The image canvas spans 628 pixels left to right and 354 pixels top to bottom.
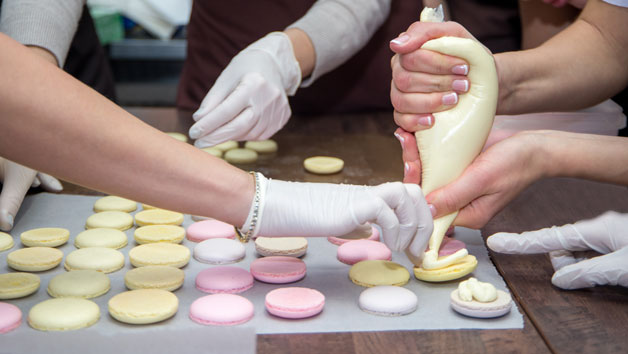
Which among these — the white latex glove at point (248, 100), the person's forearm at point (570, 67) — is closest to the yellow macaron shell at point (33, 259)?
the white latex glove at point (248, 100)

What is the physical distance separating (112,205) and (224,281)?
568 millimetres

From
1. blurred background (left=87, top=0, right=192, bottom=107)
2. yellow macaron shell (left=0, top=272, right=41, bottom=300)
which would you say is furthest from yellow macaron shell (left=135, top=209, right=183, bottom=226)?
blurred background (left=87, top=0, right=192, bottom=107)

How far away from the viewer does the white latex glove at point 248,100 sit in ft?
6.11

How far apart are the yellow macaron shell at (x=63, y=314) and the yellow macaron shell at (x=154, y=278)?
0.11 meters

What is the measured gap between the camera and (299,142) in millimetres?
2324

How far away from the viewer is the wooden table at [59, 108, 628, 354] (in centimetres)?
114

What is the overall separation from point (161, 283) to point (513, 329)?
2.25ft

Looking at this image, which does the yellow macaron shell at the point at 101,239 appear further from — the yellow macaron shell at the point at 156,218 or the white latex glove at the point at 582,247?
the white latex glove at the point at 582,247

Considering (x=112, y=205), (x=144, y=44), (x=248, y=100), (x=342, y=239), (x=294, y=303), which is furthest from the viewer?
(x=144, y=44)

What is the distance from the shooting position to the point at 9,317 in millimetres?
1188

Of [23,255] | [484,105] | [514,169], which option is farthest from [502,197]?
[23,255]

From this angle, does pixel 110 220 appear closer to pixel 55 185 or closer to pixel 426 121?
pixel 55 185

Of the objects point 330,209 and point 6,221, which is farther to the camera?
point 6,221

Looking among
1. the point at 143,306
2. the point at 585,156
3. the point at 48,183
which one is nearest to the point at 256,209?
the point at 143,306
